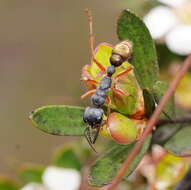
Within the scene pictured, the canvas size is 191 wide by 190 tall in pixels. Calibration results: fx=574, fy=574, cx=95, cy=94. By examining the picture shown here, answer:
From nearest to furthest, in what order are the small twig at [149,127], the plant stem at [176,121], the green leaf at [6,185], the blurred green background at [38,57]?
the small twig at [149,127]
the plant stem at [176,121]
the green leaf at [6,185]
the blurred green background at [38,57]

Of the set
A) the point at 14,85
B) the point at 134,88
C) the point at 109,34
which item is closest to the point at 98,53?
the point at 134,88

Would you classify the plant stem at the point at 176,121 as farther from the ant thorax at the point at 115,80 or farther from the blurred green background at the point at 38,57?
the blurred green background at the point at 38,57

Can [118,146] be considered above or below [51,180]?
above

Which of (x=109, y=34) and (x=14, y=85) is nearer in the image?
(x=109, y=34)

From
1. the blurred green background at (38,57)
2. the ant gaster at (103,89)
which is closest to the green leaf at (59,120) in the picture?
the ant gaster at (103,89)

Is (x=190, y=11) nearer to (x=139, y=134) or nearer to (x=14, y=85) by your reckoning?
(x=139, y=134)

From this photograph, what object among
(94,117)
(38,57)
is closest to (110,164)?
(94,117)
